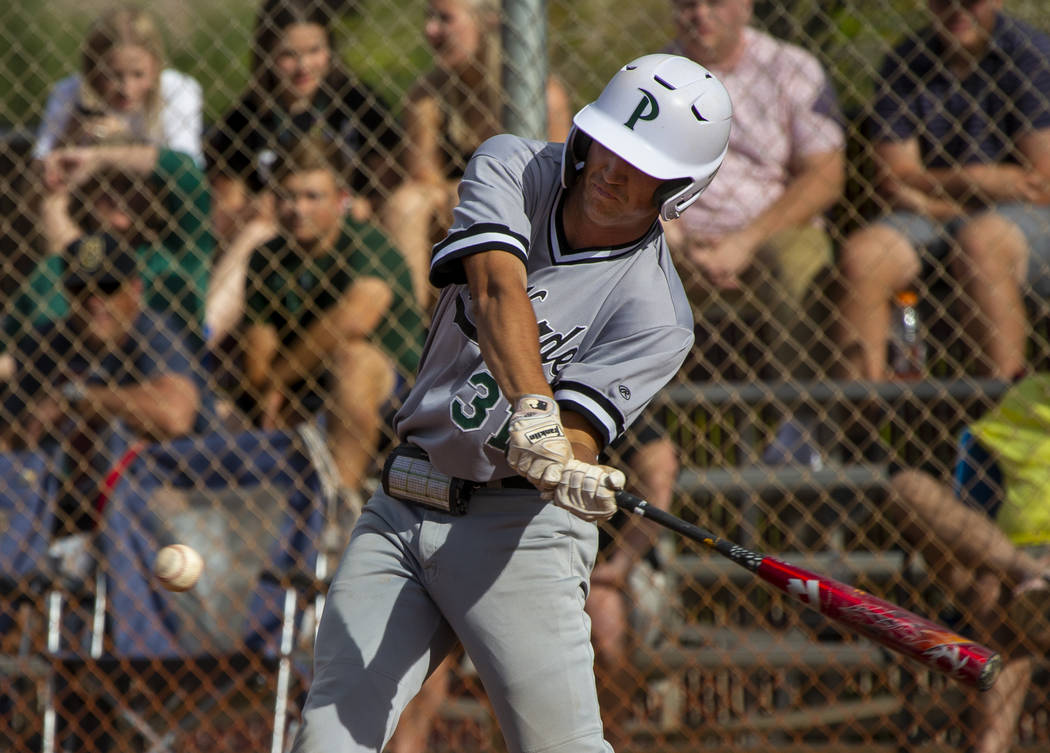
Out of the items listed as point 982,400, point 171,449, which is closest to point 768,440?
point 982,400

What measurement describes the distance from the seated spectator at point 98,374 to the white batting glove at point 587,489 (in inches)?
92.8

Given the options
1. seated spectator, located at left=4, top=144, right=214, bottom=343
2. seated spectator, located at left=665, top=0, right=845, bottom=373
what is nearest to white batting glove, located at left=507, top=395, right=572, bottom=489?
seated spectator, located at left=665, top=0, right=845, bottom=373

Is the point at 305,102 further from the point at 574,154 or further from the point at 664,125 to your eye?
the point at 664,125

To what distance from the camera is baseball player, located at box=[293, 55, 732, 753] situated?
238 centimetres

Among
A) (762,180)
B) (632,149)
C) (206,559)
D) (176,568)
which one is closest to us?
(632,149)

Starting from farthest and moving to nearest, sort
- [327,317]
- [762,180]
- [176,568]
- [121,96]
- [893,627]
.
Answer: [121,96]
[762,180]
[327,317]
[176,568]
[893,627]

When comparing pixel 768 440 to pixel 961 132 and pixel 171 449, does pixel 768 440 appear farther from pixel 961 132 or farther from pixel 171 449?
pixel 171 449

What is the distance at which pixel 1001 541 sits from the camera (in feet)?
12.6

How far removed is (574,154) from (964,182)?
2.21m

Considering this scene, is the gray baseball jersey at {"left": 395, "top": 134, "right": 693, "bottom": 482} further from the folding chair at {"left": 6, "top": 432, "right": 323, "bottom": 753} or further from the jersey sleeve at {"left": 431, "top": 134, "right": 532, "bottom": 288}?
the folding chair at {"left": 6, "top": 432, "right": 323, "bottom": 753}

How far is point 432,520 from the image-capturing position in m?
2.52

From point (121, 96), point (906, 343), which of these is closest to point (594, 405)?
point (906, 343)

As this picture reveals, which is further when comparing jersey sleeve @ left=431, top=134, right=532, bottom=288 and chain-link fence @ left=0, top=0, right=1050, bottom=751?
chain-link fence @ left=0, top=0, right=1050, bottom=751

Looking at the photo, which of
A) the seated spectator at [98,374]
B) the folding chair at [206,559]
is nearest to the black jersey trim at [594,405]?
the folding chair at [206,559]
